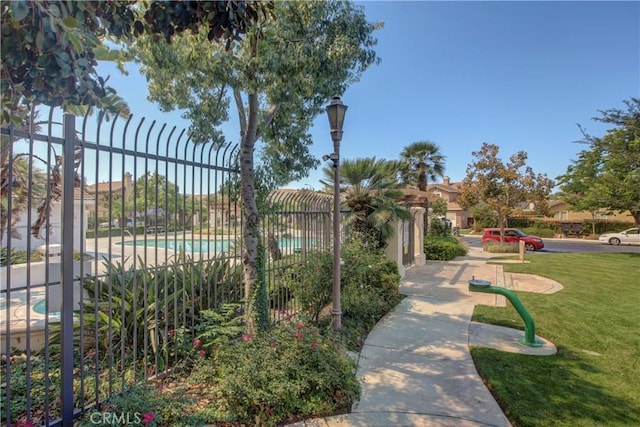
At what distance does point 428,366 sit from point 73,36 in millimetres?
4697

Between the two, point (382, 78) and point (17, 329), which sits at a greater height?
point (382, 78)

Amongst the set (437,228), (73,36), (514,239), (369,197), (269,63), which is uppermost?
(269,63)

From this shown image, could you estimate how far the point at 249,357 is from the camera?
3361mm

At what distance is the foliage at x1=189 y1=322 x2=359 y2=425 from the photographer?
9.95ft

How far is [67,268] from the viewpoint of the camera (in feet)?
9.18

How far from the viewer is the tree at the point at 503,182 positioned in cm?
1792

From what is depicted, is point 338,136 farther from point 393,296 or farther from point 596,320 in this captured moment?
point 596,320

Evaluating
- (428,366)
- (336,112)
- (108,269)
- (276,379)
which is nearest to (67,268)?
(108,269)

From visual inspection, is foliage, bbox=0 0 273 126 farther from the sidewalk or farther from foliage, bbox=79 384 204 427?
the sidewalk

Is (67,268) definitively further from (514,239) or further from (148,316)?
(514,239)

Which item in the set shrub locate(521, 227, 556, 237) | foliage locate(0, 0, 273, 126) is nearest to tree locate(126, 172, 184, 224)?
foliage locate(0, 0, 273, 126)

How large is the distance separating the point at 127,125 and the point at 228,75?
134 centimetres

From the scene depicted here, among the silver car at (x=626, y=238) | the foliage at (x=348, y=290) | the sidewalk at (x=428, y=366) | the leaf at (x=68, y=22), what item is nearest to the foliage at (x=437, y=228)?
the sidewalk at (x=428, y=366)

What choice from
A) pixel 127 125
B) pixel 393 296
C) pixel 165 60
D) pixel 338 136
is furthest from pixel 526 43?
pixel 127 125
